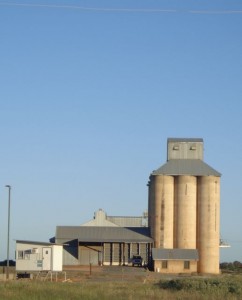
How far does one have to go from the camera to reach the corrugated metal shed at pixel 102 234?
91606 mm

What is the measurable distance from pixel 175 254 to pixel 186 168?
426 inches

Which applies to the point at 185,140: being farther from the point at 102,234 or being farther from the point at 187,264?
the point at 187,264

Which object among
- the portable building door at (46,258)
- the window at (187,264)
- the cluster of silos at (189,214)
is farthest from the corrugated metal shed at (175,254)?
the portable building door at (46,258)

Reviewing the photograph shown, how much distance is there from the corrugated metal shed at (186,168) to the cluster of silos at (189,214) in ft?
1.09

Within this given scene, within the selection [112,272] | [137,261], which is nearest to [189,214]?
[137,261]

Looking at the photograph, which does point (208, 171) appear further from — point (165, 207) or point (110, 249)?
point (110, 249)

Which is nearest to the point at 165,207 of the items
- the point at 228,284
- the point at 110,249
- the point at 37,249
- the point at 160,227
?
the point at 160,227

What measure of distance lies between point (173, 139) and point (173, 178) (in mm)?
6698

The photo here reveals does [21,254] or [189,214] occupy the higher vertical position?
[189,214]

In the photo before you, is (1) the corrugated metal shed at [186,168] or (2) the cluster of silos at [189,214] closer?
(2) the cluster of silos at [189,214]

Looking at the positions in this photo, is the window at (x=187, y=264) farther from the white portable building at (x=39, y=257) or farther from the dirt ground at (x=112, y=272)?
the white portable building at (x=39, y=257)

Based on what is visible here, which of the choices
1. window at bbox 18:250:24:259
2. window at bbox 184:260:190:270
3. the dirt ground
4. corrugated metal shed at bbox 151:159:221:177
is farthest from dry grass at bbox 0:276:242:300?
corrugated metal shed at bbox 151:159:221:177

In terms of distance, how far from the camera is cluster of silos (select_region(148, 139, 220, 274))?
89.4 meters

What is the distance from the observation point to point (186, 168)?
92500mm
